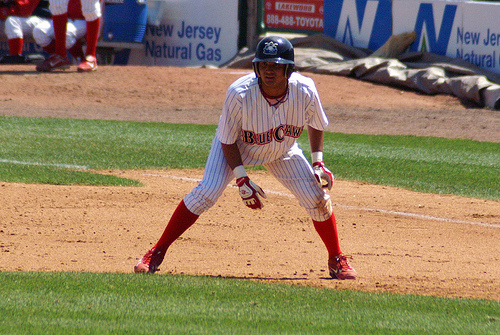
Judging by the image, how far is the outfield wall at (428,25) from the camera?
13.9 metres

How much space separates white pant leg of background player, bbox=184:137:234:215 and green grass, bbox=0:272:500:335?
0.49m

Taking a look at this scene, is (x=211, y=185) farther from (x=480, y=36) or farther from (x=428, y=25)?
(x=428, y=25)

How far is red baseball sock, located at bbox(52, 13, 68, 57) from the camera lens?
13.8 meters

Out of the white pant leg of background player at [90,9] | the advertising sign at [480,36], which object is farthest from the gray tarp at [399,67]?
the white pant leg of background player at [90,9]

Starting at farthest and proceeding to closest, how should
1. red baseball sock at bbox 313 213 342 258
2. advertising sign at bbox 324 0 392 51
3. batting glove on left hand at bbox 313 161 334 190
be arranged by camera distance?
advertising sign at bbox 324 0 392 51
red baseball sock at bbox 313 213 342 258
batting glove on left hand at bbox 313 161 334 190

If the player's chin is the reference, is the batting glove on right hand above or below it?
below

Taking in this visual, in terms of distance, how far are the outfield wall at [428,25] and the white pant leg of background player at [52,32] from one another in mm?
5810

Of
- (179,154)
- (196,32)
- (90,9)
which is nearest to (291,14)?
(196,32)

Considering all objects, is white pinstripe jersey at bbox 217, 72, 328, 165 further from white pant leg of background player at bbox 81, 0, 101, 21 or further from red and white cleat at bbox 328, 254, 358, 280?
white pant leg of background player at bbox 81, 0, 101, 21

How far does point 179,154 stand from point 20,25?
7.78 m

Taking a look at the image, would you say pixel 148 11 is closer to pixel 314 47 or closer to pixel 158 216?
pixel 314 47

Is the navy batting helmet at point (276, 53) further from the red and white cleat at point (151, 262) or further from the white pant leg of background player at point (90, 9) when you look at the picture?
the white pant leg of background player at point (90, 9)

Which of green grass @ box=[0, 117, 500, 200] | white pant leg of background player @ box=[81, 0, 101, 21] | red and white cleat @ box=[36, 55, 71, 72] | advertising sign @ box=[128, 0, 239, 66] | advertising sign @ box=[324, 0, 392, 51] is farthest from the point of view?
advertising sign @ box=[128, 0, 239, 66]

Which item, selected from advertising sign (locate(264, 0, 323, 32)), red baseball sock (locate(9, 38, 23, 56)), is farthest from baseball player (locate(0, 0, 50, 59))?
advertising sign (locate(264, 0, 323, 32))
